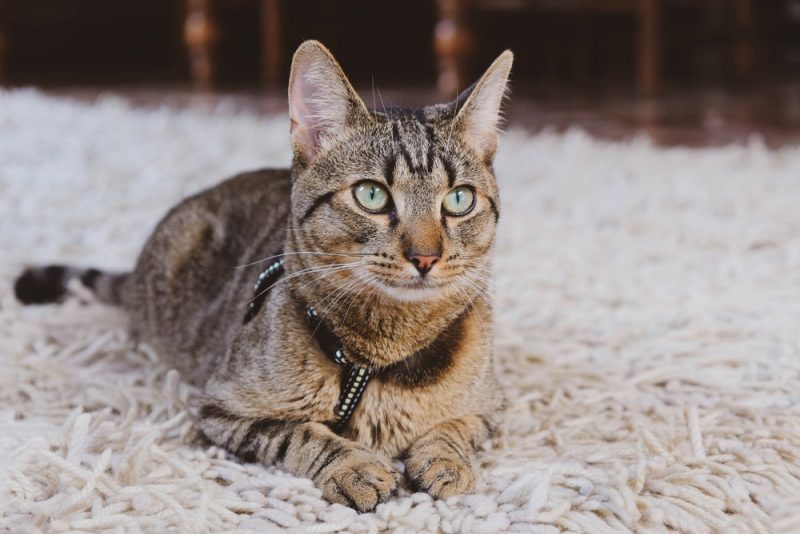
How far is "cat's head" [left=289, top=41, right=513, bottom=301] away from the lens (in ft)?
2.89

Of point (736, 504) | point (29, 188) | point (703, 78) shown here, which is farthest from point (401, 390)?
point (703, 78)

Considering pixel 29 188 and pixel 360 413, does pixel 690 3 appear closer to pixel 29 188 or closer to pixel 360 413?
pixel 29 188

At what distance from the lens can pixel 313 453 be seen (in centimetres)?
87

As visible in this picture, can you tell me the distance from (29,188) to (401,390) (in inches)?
53.9

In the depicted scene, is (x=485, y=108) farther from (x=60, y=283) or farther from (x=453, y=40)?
(x=453, y=40)

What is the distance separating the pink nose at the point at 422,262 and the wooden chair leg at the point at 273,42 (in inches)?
135

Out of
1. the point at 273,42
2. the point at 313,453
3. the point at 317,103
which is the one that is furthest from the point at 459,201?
the point at 273,42

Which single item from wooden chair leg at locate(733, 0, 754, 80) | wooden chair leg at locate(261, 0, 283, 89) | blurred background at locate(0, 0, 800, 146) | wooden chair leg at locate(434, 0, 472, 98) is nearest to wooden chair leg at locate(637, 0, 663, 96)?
blurred background at locate(0, 0, 800, 146)

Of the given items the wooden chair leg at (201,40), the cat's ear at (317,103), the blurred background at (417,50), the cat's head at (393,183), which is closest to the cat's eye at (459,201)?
the cat's head at (393,183)

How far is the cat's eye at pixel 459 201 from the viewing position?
93 centimetres

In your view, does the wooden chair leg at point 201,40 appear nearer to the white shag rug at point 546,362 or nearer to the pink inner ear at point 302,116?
the white shag rug at point 546,362

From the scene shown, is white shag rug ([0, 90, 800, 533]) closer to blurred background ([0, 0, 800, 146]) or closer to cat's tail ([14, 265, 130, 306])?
cat's tail ([14, 265, 130, 306])

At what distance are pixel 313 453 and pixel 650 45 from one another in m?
3.33

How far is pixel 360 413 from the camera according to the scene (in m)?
0.93
